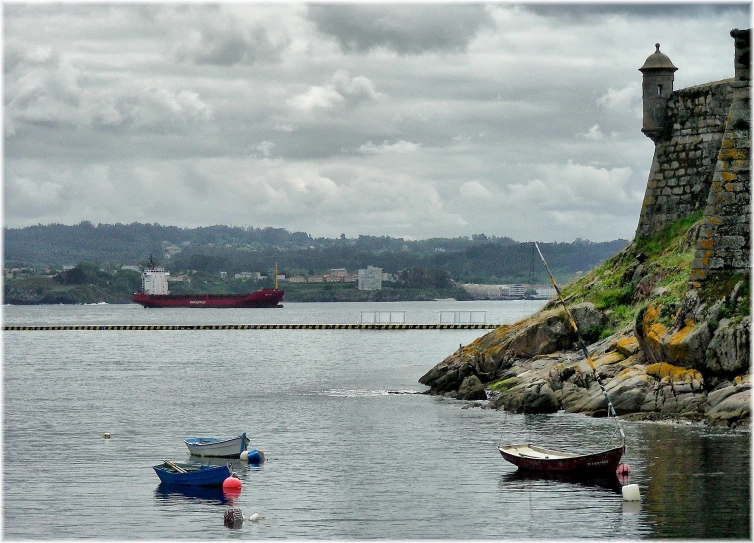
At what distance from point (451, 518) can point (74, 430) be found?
26.1 m

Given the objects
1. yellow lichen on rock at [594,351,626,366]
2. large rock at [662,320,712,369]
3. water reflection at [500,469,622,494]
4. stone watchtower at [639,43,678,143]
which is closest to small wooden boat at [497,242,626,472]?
water reflection at [500,469,622,494]

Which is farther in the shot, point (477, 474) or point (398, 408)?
point (398, 408)

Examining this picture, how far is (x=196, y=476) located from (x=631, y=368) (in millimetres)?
19926

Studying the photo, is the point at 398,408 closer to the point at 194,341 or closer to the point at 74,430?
the point at 74,430

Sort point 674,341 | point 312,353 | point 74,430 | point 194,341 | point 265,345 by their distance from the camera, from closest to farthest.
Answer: point 674,341, point 74,430, point 312,353, point 265,345, point 194,341

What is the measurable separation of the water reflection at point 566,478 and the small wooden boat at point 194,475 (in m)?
8.58

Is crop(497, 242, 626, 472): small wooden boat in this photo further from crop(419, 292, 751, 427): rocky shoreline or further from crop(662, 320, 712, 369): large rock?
crop(662, 320, 712, 369): large rock

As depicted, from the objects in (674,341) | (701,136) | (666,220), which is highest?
(701,136)

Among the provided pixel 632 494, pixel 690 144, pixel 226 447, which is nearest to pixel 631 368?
pixel 690 144

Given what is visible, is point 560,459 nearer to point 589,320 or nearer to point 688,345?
point 688,345

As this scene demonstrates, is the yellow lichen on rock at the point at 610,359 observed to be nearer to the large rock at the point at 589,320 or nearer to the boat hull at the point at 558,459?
the large rock at the point at 589,320

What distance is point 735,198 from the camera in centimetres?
4934

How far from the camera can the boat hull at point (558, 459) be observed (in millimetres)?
37147

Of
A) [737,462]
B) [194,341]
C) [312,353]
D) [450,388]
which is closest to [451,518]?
[737,462]
